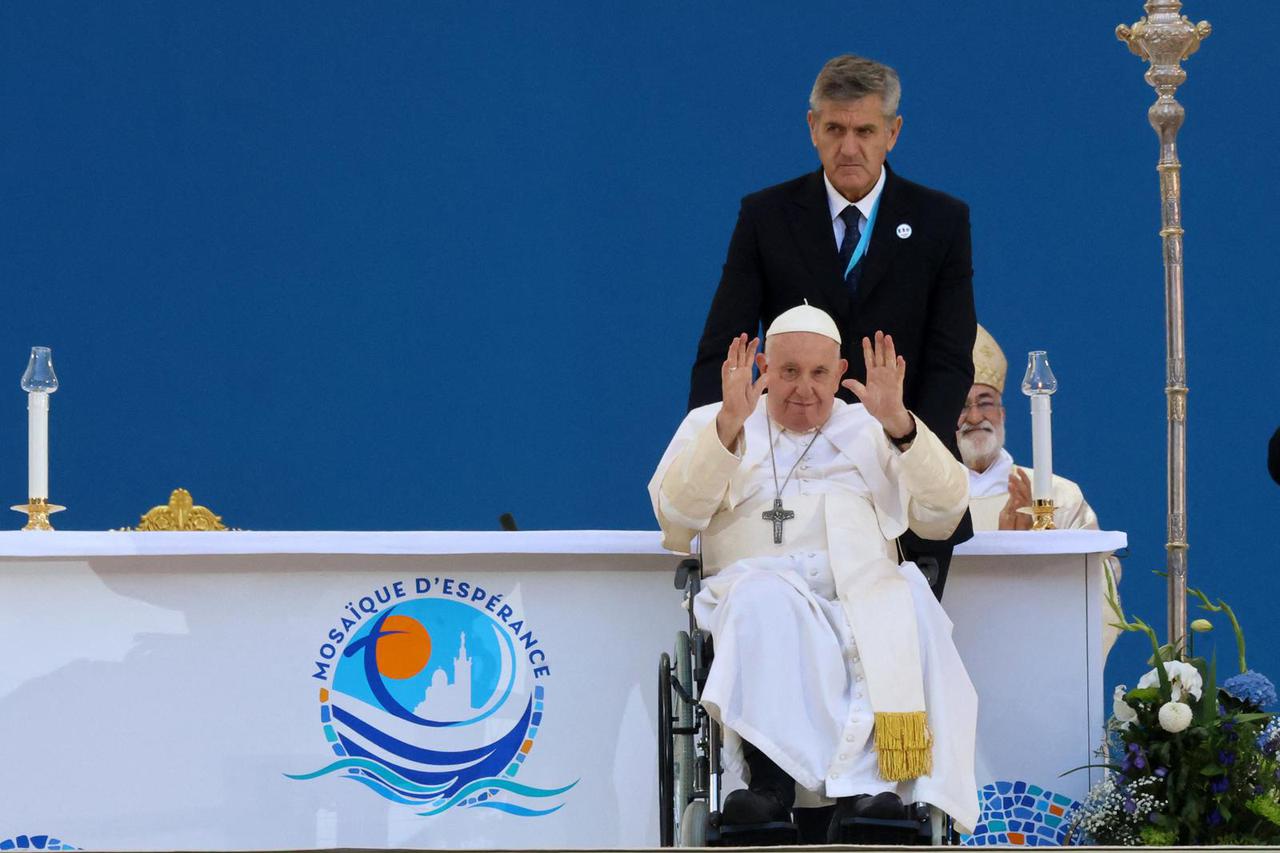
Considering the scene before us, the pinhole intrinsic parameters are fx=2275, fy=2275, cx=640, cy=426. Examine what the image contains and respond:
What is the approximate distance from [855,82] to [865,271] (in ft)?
1.35

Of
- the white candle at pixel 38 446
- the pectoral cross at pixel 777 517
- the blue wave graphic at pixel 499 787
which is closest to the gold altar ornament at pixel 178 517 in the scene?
the white candle at pixel 38 446

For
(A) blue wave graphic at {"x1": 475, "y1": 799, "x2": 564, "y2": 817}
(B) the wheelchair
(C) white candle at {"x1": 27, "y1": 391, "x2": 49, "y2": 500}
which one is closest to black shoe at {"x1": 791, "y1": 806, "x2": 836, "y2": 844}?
(B) the wheelchair

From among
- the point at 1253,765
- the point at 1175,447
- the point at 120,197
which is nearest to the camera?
the point at 1253,765

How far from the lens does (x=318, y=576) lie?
191 inches

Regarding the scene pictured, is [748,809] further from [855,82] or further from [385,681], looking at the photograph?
[855,82]

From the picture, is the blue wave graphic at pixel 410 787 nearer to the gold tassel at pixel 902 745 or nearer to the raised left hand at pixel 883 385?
the gold tassel at pixel 902 745

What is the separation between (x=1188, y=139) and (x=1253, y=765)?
2.87m

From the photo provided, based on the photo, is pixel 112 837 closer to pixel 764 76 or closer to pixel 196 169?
pixel 196 169

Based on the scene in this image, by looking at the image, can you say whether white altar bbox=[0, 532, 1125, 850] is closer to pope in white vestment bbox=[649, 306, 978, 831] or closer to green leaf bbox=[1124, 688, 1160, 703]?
green leaf bbox=[1124, 688, 1160, 703]

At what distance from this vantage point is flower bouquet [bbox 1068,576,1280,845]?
Result: 14.9ft

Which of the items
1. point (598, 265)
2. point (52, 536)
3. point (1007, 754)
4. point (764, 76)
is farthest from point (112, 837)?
point (764, 76)

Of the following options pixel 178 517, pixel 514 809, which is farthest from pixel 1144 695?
pixel 178 517

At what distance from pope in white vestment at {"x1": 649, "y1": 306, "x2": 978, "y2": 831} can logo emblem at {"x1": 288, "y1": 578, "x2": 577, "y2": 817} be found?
0.57m

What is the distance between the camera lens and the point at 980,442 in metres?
5.90
